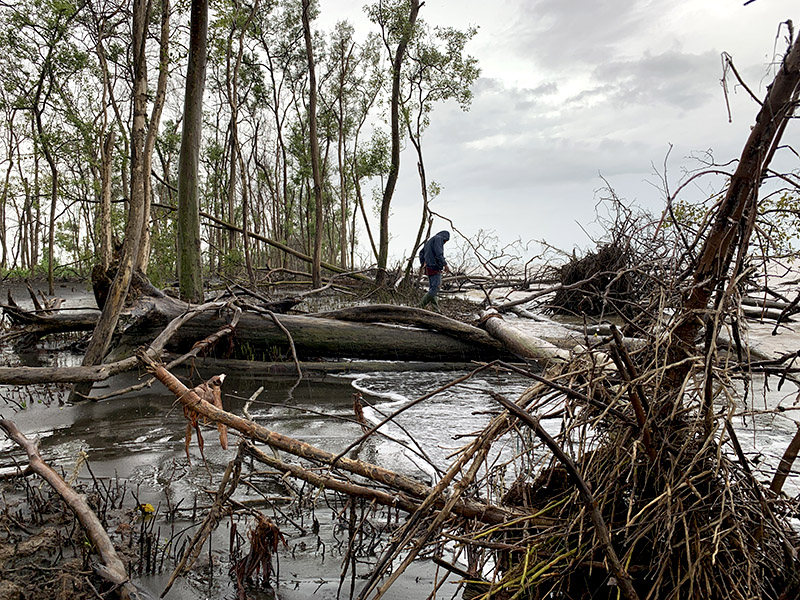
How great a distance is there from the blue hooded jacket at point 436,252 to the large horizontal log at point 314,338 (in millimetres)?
4908

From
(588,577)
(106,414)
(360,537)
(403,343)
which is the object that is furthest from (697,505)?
(403,343)

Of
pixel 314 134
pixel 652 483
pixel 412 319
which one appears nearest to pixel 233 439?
pixel 652 483

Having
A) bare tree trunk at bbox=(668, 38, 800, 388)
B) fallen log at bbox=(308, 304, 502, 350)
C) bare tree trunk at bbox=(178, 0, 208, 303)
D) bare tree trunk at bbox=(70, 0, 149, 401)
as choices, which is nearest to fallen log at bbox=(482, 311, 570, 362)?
fallen log at bbox=(308, 304, 502, 350)

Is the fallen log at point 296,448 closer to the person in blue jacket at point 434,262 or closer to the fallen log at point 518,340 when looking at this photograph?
the fallen log at point 518,340

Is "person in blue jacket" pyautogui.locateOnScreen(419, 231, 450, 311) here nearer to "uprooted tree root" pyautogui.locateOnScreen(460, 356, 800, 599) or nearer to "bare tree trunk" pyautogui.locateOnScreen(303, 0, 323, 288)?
"bare tree trunk" pyautogui.locateOnScreen(303, 0, 323, 288)

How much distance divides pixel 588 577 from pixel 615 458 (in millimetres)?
493

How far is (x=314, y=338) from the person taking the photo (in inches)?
384

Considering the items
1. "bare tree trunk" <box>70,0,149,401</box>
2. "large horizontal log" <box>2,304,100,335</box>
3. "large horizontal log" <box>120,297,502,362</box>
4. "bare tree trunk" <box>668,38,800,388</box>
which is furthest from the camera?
"large horizontal log" <box>2,304,100,335</box>

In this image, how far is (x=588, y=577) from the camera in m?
2.49

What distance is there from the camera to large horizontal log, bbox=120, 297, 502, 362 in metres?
8.93

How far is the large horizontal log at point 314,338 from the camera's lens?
893 centimetres

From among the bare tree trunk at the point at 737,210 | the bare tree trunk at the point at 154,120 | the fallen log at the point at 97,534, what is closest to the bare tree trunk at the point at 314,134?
the bare tree trunk at the point at 154,120

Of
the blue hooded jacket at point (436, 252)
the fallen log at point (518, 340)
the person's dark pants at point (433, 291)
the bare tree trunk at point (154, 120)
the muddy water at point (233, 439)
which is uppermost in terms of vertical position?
the bare tree trunk at point (154, 120)

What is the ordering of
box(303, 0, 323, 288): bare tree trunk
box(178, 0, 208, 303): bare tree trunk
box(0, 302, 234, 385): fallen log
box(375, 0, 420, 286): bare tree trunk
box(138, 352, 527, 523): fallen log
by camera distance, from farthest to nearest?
box(375, 0, 420, 286): bare tree trunk → box(303, 0, 323, 288): bare tree trunk → box(178, 0, 208, 303): bare tree trunk → box(0, 302, 234, 385): fallen log → box(138, 352, 527, 523): fallen log
